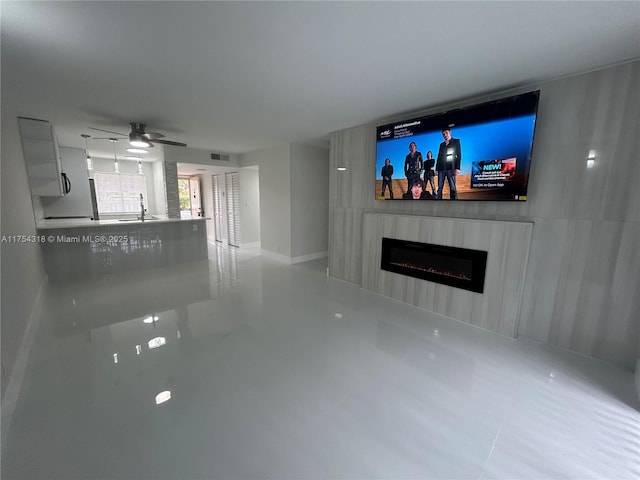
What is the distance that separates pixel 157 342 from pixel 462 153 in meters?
3.93

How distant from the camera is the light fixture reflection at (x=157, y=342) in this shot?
261cm

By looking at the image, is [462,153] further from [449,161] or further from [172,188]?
[172,188]

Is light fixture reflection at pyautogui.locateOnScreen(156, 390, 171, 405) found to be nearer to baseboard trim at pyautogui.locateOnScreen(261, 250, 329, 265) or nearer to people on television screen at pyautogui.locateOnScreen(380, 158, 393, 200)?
people on television screen at pyautogui.locateOnScreen(380, 158, 393, 200)

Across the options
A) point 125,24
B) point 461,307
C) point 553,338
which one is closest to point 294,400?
point 461,307

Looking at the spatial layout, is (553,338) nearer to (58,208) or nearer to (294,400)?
(294,400)

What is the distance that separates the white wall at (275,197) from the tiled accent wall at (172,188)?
1.78 m

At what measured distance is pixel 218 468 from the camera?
1439 mm

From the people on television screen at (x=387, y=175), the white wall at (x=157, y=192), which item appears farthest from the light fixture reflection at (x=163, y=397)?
the white wall at (x=157, y=192)

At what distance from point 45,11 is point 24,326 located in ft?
9.36

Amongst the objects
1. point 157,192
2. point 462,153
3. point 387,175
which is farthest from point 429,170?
point 157,192

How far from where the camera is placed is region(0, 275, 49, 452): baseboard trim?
172cm

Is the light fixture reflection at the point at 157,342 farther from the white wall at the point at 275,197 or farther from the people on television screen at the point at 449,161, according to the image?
the people on television screen at the point at 449,161

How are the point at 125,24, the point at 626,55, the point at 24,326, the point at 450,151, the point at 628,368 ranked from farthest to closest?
1. the point at 450,151
2. the point at 24,326
3. the point at 628,368
4. the point at 626,55
5. the point at 125,24

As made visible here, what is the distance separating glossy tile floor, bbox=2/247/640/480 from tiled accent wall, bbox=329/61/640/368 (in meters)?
0.32
